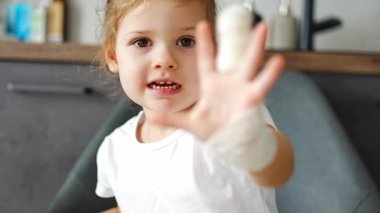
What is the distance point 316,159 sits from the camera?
107 centimetres

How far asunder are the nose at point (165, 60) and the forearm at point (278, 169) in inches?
7.6

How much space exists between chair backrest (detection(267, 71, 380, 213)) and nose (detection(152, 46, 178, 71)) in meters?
0.41

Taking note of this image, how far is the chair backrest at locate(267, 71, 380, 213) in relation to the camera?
0.97 meters

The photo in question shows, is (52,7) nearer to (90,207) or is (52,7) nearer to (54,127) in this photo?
(54,127)

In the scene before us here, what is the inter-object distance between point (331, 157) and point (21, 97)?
878 mm

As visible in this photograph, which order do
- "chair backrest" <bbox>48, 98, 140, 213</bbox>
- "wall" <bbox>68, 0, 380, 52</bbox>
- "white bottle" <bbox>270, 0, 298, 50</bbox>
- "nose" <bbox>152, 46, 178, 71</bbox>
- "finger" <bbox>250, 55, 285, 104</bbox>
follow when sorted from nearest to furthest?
"finger" <bbox>250, 55, 285, 104</bbox> → "nose" <bbox>152, 46, 178, 71</bbox> → "chair backrest" <bbox>48, 98, 140, 213</bbox> → "white bottle" <bbox>270, 0, 298, 50</bbox> → "wall" <bbox>68, 0, 380, 52</bbox>

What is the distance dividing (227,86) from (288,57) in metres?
0.90

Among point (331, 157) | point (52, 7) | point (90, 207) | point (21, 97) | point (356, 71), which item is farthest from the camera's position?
point (52, 7)

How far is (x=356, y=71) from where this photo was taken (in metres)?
1.37

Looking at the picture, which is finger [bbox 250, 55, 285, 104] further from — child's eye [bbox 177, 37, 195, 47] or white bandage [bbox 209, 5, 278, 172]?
child's eye [bbox 177, 37, 195, 47]

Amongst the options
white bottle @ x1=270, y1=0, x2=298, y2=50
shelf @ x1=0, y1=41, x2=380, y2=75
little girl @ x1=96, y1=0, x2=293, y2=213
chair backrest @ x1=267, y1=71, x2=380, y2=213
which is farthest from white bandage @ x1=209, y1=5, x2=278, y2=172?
white bottle @ x1=270, y1=0, x2=298, y2=50

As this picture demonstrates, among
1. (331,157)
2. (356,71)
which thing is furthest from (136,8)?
(356,71)

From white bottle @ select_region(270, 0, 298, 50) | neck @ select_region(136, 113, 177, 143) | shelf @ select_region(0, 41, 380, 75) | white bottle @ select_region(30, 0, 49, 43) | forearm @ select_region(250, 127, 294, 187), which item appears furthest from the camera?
white bottle @ select_region(30, 0, 49, 43)

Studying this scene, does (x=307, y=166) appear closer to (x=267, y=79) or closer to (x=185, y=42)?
(x=185, y=42)
